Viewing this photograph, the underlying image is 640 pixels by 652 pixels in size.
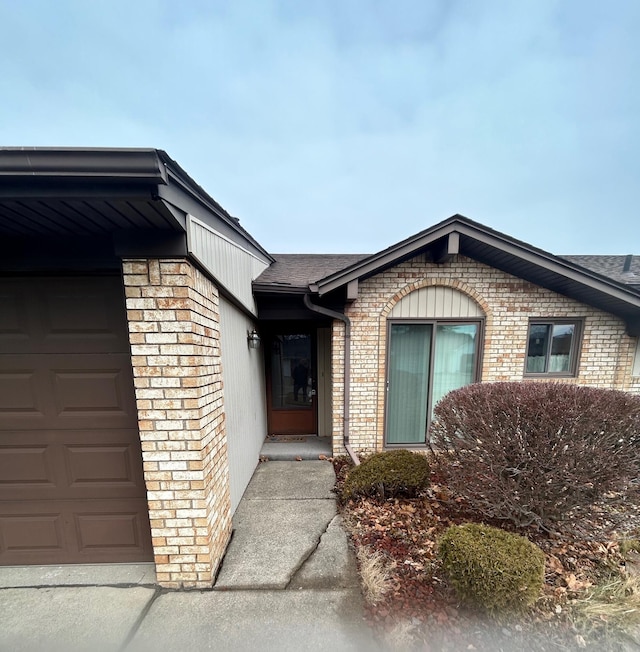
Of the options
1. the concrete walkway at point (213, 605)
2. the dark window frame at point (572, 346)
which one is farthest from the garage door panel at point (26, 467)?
the dark window frame at point (572, 346)

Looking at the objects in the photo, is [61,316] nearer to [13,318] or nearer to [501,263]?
[13,318]

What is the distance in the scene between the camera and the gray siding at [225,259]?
7.22ft

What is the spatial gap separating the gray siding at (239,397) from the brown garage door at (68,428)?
918mm

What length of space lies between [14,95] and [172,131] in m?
5.40

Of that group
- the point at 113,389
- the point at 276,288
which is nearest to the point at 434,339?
the point at 276,288

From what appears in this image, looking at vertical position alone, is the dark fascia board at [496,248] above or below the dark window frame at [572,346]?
above

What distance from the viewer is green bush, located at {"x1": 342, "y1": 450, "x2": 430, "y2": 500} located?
3322 millimetres

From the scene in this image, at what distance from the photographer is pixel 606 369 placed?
4660 mm

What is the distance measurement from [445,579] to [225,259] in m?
3.51

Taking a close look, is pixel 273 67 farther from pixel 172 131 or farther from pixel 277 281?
pixel 277 281

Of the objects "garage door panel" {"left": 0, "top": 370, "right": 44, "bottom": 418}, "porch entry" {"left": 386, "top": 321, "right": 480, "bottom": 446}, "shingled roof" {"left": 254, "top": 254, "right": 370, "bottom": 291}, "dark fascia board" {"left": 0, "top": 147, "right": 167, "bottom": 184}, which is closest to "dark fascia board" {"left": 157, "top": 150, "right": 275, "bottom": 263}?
"dark fascia board" {"left": 0, "top": 147, "right": 167, "bottom": 184}

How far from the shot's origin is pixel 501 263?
4.42m

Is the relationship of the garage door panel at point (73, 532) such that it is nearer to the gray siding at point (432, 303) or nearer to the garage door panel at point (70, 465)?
the garage door panel at point (70, 465)

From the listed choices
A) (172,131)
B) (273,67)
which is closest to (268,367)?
(273,67)
